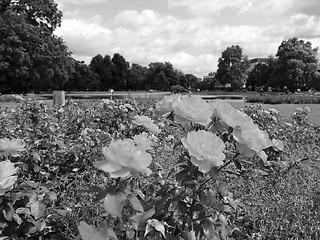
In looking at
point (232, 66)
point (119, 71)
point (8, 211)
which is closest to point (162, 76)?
point (119, 71)

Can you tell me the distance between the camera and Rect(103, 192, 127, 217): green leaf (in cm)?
90

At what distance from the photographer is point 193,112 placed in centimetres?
111

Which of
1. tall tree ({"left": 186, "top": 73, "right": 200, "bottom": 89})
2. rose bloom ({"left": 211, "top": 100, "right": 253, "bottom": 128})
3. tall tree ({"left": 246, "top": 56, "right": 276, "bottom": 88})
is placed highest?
rose bloom ({"left": 211, "top": 100, "right": 253, "bottom": 128})

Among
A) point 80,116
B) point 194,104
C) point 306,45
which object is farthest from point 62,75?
point 306,45

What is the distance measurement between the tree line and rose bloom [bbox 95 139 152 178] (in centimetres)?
2221

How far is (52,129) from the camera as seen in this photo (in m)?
3.29

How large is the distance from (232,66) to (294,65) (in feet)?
35.8

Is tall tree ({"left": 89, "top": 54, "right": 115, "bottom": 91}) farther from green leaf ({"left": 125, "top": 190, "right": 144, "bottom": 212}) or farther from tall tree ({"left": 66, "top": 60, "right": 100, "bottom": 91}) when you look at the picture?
green leaf ({"left": 125, "top": 190, "right": 144, "bottom": 212})

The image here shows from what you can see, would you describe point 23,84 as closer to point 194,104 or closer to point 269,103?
point 269,103

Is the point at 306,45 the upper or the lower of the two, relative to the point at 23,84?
upper

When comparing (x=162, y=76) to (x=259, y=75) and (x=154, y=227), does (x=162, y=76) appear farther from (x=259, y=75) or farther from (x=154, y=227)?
(x=154, y=227)

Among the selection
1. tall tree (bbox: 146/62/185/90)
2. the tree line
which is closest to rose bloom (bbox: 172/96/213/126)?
the tree line

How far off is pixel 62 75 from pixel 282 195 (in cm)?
2351

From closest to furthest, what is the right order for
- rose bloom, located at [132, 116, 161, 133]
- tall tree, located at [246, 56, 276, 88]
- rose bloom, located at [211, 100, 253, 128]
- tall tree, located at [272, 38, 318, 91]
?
rose bloom, located at [211, 100, 253, 128] < rose bloom, located at [132, 116, 161, 133] < tall tree, located at [272, 38, 318, 91] < tall tree, located at [246, 56, 276, 88]
